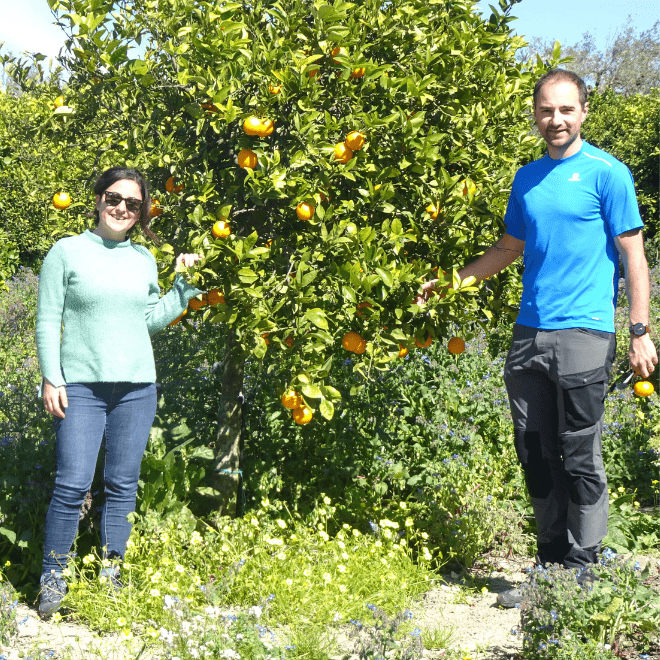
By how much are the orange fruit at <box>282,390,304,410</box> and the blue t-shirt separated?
879mm

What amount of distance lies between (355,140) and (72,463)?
59.3 inches

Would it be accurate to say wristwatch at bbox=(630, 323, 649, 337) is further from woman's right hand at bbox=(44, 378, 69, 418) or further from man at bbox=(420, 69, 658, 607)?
woman's right hand at bbox=(44, 378, 69, 418)

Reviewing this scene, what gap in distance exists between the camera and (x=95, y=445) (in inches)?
107

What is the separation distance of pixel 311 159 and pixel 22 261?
9.84 meters

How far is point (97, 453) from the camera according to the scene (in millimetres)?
2738

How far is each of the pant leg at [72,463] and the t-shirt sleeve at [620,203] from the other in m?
1.90

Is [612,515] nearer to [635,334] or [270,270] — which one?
[635,334]

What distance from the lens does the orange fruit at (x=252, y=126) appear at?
2.49 metres

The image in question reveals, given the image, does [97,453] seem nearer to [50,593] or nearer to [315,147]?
[50,593]

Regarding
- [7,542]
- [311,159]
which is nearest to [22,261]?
[7,542]

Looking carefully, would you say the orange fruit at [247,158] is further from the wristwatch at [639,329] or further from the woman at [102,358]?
the wristwatch at [639,329]

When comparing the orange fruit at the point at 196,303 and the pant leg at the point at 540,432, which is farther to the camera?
the orange fruit at the point at 196,303

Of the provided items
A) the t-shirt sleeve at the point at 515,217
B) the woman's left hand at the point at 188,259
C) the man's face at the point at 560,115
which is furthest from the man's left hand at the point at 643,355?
the woman's left hand at the point at 188,259

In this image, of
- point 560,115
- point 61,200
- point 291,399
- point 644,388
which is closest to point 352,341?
point 291,399
